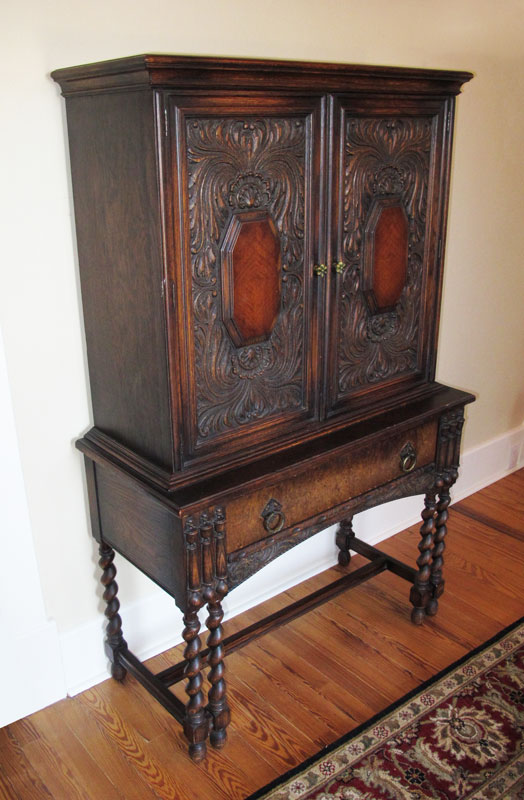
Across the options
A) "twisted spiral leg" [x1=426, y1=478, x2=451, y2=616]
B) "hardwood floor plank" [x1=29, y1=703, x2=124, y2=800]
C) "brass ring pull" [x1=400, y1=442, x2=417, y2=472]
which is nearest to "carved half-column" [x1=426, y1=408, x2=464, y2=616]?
"twisted spiral leg" [x1=426, y1=478, x2=451, y2=616]

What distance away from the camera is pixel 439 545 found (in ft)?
7.90

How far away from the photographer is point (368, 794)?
184 cm

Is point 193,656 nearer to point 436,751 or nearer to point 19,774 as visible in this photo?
point 19,774

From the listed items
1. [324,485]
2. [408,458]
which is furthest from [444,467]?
[324,485]

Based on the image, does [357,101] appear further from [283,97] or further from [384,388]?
[384,388]

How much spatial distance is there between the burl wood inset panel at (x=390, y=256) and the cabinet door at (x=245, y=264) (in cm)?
23

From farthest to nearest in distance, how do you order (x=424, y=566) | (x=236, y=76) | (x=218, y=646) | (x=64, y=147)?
(x=424, y=566) → (x=218, y=646) → (x=64, y=147) → (x=236, y=76)

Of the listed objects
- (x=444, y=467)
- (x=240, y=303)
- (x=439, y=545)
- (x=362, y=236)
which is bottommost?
(x=439, y=545)

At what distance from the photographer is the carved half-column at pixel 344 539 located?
2.74 metres

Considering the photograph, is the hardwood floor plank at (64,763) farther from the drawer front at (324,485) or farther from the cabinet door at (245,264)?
the cabinet door at (245,264)

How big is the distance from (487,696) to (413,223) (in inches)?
54.5

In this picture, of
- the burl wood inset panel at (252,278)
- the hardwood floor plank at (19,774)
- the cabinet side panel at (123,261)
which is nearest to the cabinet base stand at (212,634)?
the hardwood floor plank at (19,774)

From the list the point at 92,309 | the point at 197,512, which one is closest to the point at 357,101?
the point at 92,309

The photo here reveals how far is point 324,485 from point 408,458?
1.16 feet
